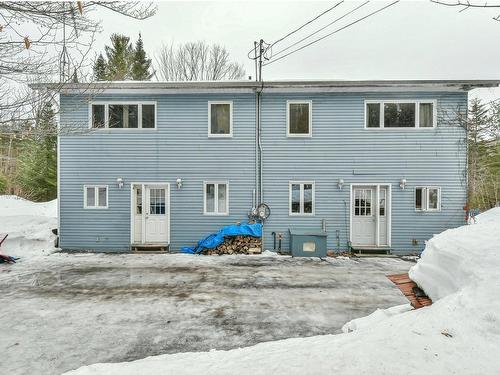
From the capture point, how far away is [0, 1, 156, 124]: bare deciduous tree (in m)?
4.51

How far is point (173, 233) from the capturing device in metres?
9.94

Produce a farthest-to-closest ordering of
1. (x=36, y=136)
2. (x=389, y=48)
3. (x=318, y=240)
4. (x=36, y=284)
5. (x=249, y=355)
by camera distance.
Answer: (x=389, y=48) < (x=318, y=240) < (x=36, y=284) < (x=36, y=136) < (x=249, y=355)

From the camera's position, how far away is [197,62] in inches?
914

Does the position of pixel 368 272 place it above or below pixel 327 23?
below

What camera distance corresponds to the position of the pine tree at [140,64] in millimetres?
24047

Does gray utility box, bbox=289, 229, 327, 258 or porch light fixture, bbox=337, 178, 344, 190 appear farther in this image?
porch light fixture, bbox=337, 178, 344, 190

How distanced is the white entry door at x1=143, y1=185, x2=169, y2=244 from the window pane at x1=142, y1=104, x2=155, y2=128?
221cm

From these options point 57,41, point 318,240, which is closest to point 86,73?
point 57,41

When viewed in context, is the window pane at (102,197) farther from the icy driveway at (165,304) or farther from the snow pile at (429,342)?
the snow pile at (429,342)

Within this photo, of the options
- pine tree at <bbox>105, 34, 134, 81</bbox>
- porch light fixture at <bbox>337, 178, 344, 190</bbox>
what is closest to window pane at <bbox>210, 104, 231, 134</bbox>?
porch light fixture at <bbox>337, 178, 344, 190</bbox>

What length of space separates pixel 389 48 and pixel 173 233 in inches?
763

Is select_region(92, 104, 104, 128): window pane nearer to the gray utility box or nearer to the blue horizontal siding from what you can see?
the blue horizontal siding

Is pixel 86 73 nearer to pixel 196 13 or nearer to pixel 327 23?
pixel 327 23

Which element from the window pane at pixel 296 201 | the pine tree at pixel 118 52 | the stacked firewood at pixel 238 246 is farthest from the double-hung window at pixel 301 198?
the pine tree at pixel 118 52
